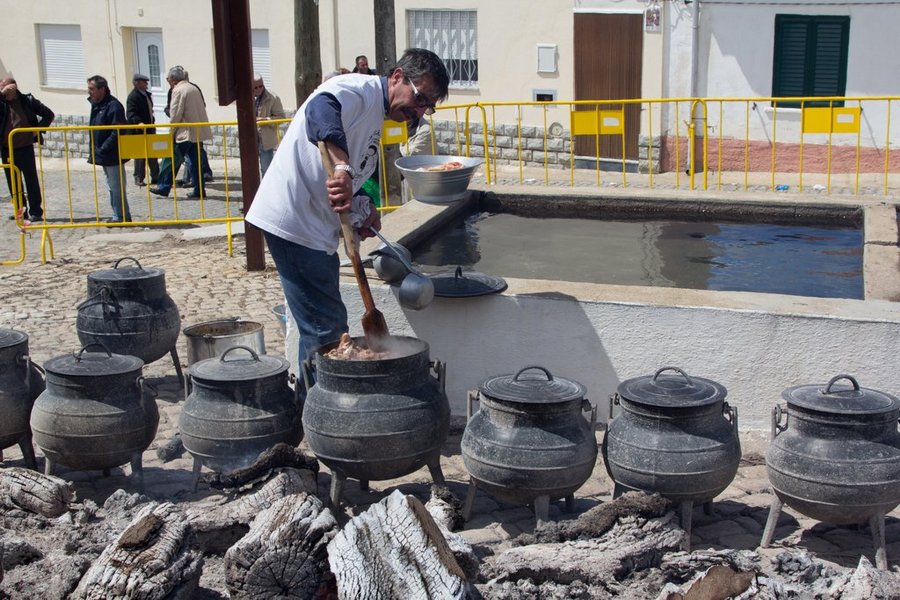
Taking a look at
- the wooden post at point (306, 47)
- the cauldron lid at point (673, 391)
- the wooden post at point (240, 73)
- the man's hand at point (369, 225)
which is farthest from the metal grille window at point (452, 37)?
the cauldron lid at point (673, 391)

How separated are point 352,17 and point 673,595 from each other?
16.3 meters

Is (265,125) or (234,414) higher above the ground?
(265,125)

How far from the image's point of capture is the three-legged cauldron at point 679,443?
4.64 meters

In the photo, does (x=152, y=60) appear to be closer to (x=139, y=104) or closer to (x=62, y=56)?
(x=62, y=56)

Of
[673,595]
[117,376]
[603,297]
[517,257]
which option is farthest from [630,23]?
[673,595]

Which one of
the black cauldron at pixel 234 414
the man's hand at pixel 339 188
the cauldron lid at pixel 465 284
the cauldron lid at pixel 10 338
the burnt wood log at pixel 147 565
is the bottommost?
the burnt wood log at pixel 147 565

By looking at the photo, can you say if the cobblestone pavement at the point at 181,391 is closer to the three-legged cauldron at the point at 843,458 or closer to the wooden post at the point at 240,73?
the three-legged cauldron at the point at 843,458

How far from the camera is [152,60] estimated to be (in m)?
21.1

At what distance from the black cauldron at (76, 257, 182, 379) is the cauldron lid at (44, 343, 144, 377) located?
0.96 m

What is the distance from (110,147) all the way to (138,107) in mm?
2974

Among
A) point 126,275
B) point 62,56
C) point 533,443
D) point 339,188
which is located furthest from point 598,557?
point 62,56

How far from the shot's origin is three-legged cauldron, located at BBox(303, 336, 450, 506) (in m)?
4.91

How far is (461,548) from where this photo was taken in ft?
13.6

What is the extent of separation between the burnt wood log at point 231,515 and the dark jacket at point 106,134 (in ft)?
27.3
